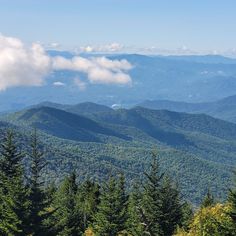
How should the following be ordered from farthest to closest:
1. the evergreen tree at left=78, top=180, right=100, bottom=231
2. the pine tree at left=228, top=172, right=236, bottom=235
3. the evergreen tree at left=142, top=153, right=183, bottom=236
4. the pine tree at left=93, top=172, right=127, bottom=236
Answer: the evergreen tree at left=78, top=180, right=100, bottom=231 → the pine tree at left=93, top=172, right=127, bottom=236 → the evergreen tree at left=142, top=153, right=183, bottom=236 → the pine tree at left=228, top=172, right=236, bottom=235

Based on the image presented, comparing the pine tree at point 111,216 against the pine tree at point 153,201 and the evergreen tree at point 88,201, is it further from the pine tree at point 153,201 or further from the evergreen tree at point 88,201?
the evergreen tree at point 88,201

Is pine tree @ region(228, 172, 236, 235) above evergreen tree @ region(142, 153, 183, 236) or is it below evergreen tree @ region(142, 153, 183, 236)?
above

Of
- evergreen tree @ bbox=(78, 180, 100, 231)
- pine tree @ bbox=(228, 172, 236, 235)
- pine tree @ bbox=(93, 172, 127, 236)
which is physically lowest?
evergreen tree @ bbox=(78, 180, 100, 231)

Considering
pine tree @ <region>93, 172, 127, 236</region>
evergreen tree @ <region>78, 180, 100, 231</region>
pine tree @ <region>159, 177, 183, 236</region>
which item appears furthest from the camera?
evergreen tree @ <region>78, 180, 100, 231</region>

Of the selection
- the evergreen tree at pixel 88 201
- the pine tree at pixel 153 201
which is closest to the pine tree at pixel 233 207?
the pine tree at pixel 153 201

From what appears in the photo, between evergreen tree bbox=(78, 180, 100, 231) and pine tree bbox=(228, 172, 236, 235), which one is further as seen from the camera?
evergreen tree bbox=(78, 180, 100, 231)

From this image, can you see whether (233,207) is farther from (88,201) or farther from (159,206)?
(88,201)

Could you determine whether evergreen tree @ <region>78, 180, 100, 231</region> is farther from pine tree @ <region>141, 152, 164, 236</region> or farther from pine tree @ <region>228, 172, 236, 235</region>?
pine tree @ <region>228, 172, 236, 235</region>

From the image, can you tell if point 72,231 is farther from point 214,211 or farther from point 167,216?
point 214,211

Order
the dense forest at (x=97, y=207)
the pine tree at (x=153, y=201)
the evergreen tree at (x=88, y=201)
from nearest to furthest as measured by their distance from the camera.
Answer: the dense forest at (x=97, y=207) → the pine tree at (x=153, y=201) → the evergreen tree at (x=88, y=201)

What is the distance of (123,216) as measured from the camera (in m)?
48.1

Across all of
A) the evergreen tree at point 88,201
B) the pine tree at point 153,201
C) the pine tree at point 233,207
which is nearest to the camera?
the pine tree at point 233,207

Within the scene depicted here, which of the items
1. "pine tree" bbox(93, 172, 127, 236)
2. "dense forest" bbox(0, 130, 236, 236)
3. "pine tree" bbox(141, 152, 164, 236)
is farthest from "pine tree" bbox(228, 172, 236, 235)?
"pine tree" bbox(93, 172, 127, 236)

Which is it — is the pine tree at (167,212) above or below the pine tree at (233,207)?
below
